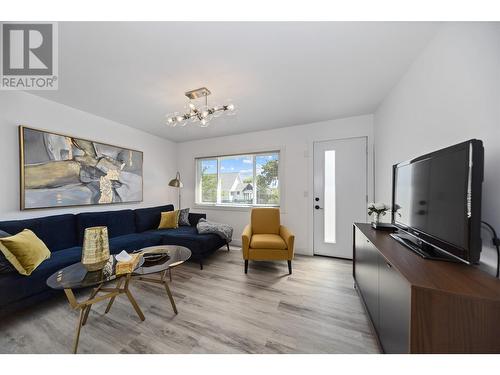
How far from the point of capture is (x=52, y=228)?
218 centimetres

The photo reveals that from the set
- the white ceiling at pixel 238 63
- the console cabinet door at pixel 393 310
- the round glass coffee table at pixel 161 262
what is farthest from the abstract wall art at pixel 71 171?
the console cabinet door at pixel 393 310

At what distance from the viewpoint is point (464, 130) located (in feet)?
3.54

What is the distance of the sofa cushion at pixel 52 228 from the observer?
1.93m

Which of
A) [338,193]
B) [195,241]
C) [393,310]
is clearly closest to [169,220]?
[195,241]

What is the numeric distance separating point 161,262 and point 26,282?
3.67 feet

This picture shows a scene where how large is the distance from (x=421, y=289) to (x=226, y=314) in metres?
1.52

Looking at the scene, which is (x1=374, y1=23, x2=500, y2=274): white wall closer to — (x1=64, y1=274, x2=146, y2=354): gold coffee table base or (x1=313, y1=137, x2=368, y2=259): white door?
(x1=313, y1=137, x2=368, y2=259): white door

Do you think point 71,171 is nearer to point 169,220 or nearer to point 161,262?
point 169,220

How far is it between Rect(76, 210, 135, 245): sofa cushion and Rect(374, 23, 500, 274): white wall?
387cm
